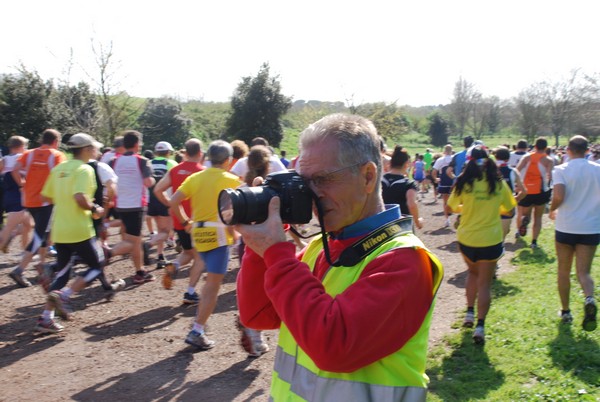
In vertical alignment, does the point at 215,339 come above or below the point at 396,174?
below

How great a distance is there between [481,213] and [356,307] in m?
4.68

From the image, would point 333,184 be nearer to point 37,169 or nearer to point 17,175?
point 37,169

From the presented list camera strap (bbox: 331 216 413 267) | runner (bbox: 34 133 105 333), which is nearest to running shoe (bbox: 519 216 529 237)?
runner (bbox: 34 133 105 333)

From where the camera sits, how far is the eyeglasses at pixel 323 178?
171cm

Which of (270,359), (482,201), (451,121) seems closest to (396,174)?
(482,201)

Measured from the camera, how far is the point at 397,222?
5.84ft

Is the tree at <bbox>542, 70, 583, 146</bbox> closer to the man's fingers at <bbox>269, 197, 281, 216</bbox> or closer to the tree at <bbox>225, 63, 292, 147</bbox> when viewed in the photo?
the tree at <bbox>225, 63, 292, 147</bbox>

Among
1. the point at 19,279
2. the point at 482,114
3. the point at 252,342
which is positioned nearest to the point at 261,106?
the point at 482,114

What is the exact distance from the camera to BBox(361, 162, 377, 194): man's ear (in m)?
1.74

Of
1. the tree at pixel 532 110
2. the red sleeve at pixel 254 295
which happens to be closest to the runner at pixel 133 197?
the red sleeve at pixel 254 295

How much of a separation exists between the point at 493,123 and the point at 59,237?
50116 millimetres

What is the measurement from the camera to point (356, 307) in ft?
5.02

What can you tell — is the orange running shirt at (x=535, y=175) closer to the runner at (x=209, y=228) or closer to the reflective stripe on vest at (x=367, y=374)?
the runner at (x=209, y=228)

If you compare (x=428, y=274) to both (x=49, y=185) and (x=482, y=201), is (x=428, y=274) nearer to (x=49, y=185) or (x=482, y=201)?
(x=482, y=201)
